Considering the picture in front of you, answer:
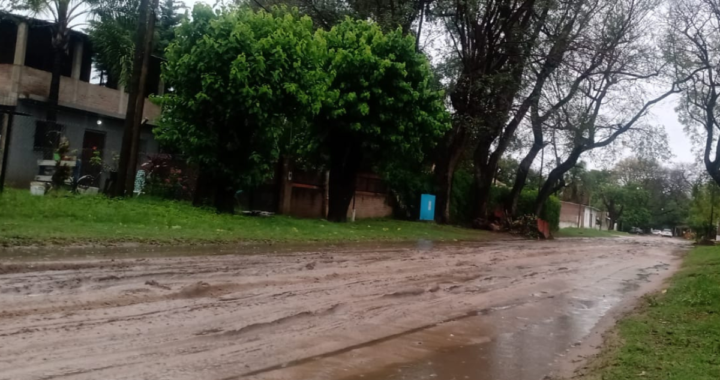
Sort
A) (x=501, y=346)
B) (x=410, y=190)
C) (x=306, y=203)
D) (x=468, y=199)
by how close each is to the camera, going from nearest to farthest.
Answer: (x=501, y=346) < (x=306, y=203) < (x=410, y=190) < (x=468, y=199)

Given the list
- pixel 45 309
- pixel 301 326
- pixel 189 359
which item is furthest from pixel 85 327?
pixel 301 326

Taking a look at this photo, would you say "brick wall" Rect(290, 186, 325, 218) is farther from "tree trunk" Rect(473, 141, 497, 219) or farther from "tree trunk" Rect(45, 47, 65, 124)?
"tree trunk" Rect(473, 141, 497, 219)

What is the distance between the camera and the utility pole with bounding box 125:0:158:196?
2044 centimetres

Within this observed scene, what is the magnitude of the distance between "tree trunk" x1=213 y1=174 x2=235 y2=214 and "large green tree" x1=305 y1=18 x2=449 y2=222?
4310 millimetres

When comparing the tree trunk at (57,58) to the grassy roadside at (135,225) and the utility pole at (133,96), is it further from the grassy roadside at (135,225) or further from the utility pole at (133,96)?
the grassy roadside at (135,225)

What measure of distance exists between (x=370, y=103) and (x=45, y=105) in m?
12.1

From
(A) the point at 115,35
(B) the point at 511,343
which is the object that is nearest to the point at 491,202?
(A) the point at 115,35

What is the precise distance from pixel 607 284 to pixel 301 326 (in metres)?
8.91

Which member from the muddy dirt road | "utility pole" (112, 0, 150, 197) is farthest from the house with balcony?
the muddy dirt road

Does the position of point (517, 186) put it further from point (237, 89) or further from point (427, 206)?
point (237, 89)

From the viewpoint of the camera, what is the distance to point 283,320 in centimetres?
783

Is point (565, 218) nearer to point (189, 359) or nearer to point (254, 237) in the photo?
point (254, 237)

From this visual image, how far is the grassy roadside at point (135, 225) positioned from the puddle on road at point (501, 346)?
26.0ft

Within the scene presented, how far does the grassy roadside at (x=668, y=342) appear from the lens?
6.34m
